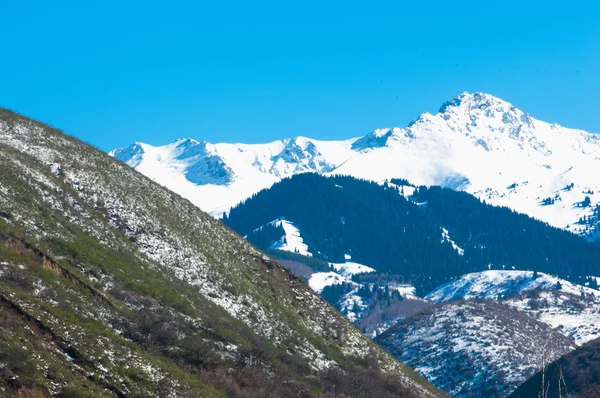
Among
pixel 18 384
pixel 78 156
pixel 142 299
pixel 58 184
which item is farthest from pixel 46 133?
pixel 18 384

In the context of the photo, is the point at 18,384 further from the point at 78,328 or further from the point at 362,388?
the point at 362,388

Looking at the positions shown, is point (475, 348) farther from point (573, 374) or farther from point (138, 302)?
point (138, 302)

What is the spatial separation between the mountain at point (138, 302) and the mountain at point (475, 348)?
68485 mm

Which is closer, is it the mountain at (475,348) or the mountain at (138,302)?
the mountain at (138,302)

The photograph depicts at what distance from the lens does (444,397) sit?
9556 centimetres

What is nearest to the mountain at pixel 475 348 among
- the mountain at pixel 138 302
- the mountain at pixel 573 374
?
the mountain at pixel 573 374

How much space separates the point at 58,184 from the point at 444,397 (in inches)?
2075

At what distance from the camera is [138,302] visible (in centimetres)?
6178

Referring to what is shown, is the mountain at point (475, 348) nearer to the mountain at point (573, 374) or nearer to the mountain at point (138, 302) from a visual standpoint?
the mountain at point (573, 374)

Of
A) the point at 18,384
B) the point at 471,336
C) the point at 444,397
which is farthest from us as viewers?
the point at 471,336

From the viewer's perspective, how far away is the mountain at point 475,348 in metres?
152

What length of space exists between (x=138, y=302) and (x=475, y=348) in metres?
117

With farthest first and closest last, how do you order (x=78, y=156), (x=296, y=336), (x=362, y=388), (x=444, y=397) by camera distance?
(x=444, y=397), (x=78, y=156), (x=296, y=336), (x=362, y=388)

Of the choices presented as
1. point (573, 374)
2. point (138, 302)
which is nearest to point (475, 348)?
point (573, 374)
